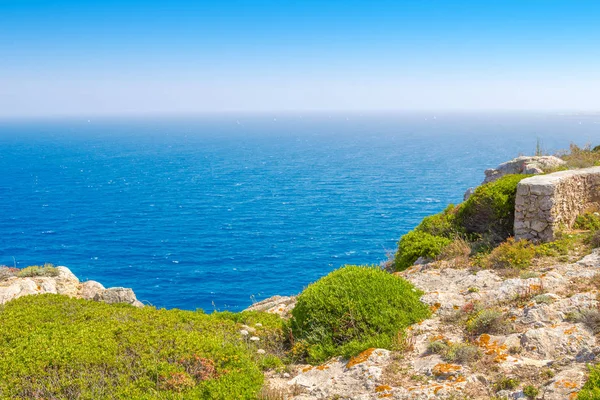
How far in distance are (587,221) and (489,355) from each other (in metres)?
10.4

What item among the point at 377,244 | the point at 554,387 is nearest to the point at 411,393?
the point at 554,387

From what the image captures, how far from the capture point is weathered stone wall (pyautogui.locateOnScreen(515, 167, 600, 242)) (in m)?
14.3

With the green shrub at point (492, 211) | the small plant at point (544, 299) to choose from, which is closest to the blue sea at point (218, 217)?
the green shrub at point (492, 211)

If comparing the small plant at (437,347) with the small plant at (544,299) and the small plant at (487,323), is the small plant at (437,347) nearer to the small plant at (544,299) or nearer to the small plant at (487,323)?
the small plant at (487,323)

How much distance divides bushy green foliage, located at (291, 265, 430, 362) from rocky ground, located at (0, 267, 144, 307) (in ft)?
26.0

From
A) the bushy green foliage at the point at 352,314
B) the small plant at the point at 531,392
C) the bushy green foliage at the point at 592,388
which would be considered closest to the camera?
the bushy green foliage at the point at 592,388

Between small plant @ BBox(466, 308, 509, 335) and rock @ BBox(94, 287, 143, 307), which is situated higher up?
small plant @ BBox(466, 308, 509, 335)

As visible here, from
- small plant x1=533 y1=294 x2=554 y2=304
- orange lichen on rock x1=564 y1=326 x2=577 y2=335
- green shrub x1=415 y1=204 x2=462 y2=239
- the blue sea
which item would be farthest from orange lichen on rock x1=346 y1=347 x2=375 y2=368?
the blue sea

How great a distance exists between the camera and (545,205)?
1441 cm

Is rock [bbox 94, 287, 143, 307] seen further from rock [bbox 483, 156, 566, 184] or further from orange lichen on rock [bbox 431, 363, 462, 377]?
rock [bbox 483, 156, 566, 184]

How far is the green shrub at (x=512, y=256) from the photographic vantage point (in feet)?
43.0

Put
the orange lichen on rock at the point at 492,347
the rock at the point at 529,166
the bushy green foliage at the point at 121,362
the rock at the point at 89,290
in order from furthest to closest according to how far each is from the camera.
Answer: the rock at the point at 529,166 → the rock at the point at 89,290 → the orange lichen on rock at the point at 492,347 → the bushy green foliage at the point at 121,362

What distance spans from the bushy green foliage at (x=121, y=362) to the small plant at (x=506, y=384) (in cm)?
412

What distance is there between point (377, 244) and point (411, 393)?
47.3 metres
